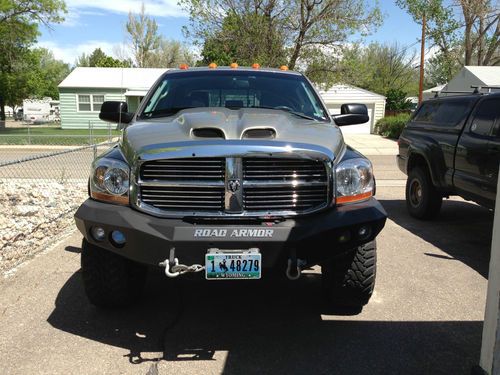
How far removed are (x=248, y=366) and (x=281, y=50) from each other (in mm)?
18969

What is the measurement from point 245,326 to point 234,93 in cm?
210

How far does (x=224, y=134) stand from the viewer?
127 inches

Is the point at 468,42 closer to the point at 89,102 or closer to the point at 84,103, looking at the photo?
the point at 89,102

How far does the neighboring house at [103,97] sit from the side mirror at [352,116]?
25709 millimetres

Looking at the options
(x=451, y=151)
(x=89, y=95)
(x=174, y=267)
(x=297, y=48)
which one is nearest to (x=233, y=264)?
(x=174, y=267)

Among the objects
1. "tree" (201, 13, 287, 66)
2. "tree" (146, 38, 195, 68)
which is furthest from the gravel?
"tree" (146, 38, 195, 68)

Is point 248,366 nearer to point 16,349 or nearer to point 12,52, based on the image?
point 16,349

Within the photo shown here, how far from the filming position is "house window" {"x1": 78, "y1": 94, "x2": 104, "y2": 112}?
30855 millimetres

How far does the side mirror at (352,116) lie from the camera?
4.60 metres

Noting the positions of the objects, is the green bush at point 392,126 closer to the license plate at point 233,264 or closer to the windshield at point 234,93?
the windshield at point 234,93

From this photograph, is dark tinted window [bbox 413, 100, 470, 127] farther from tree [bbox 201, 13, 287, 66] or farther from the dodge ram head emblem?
tree [bbox 201, 13, 287, 66]

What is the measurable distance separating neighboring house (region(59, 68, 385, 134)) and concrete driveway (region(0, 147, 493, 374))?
1042 inches

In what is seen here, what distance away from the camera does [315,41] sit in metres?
21.0

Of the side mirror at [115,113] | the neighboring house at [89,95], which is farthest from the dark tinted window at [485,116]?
the neighboring house at [89,95]
